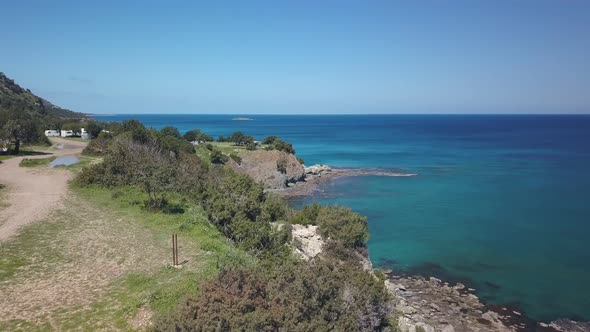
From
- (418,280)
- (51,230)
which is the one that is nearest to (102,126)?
(51,230)

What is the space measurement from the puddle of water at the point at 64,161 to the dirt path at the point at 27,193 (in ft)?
7.70

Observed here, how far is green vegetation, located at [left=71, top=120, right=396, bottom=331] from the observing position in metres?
10.3

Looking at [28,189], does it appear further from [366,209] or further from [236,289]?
[366,209]

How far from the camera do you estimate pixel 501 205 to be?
44.5m

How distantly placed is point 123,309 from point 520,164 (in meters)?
76.4

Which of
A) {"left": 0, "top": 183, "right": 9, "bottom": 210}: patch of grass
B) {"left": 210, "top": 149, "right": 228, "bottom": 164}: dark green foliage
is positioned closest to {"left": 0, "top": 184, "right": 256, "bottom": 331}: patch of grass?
{"left": 0, "top": 183, "right": 9, "bottom": 210}: patch of grass

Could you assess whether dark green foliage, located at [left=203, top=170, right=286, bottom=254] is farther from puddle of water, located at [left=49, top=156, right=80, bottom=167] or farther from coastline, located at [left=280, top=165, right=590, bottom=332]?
puddle of water, located at [left=49, top=156, right=80, bottom=167]

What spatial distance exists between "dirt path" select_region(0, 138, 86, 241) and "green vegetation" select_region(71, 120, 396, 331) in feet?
7.23

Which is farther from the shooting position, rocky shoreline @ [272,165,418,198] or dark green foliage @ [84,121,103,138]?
dark green foliage @ [84,121,103,138]

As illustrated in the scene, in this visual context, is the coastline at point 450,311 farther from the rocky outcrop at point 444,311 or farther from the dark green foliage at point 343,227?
the dark green foliage at point 343,227

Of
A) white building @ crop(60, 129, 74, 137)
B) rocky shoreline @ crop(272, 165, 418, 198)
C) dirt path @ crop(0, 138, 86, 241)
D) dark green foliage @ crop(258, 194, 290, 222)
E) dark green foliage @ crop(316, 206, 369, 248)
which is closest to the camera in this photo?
dirt path @ crop(0, 138, 86, 241)

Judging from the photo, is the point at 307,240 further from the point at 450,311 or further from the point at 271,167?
the point at 271,167

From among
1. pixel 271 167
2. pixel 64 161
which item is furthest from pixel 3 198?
pixel 271 167

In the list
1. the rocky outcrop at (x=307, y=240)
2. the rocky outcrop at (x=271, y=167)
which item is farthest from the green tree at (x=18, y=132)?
the rocky outcrop at (x=307, y=240)
